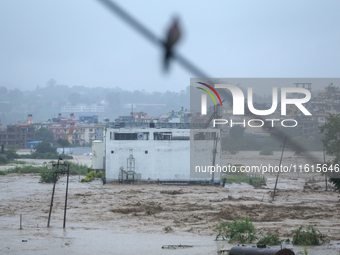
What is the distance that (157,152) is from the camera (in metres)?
32.2

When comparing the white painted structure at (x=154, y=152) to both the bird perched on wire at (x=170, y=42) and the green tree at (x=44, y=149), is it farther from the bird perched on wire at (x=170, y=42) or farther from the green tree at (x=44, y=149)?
the green tree at (x=44, y=149)

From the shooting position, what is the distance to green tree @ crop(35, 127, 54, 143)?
83294 mm

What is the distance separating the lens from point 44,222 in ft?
62.0

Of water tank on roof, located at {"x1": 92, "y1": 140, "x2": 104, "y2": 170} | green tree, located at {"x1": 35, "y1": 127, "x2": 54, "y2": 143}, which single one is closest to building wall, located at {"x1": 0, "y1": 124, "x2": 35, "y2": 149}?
green tree, located at {"x1": 35, "y1": 127, "x2": 54, "y2": 143}

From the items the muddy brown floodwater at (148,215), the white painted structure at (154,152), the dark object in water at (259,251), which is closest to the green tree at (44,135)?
the muddy brown floodwater at (148,215)

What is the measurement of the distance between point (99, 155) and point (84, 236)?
20.8 meters

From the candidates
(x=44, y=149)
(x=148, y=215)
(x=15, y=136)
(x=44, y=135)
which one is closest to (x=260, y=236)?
(x=148, y=215)

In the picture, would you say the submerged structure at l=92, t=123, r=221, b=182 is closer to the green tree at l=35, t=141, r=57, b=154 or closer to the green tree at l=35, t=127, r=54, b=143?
the green tree at l=35, t=141, r=57, b=154

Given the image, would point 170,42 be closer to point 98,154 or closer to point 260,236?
point 260,236

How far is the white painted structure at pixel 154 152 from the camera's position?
105ft

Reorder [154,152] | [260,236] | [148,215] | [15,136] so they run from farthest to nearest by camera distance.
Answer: [15,136] → [154,152] → [148,215] → [260,236]

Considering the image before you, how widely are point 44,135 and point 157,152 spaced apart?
5695 cm

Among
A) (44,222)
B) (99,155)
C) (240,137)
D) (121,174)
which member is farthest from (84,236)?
(240,137)

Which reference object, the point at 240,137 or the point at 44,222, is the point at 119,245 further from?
the point at 240,137
